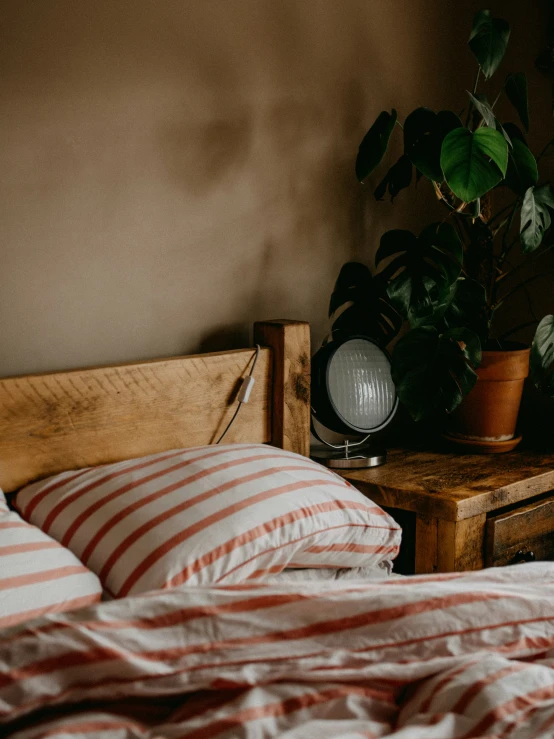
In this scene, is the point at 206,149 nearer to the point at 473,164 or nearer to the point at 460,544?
the point at 473,164

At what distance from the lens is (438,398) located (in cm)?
168

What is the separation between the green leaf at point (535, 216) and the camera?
5.78ft

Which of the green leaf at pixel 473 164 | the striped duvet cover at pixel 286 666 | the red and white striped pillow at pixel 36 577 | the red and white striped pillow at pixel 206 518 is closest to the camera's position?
the striped duvet cover at pixel 286 666

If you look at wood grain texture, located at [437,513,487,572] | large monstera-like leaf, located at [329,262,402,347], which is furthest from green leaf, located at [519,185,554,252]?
wood grain texture, located at [437,513,487,572]

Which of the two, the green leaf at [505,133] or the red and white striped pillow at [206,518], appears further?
the green leaf at [505,133]

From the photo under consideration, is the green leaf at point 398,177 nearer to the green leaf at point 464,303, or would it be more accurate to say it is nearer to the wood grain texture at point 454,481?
the green leaf at point 464,303

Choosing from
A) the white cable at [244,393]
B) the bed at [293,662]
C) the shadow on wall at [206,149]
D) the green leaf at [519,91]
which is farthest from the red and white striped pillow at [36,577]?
the green leaf at [519,91]

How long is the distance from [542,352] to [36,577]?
1202mm

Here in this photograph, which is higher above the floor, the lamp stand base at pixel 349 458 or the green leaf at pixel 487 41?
the green leaf at pixel 487 41

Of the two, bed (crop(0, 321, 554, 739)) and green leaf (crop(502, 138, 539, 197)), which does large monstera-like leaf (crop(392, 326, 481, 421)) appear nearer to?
green leaf (crop(502, 138, 539, 197))

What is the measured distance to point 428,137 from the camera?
1707mm

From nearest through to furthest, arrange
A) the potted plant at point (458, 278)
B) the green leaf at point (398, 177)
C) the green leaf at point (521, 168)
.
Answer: the potted plant at point (458, 278) < the green leaf at point (521, 168) < the green leaf at point (398, 177)

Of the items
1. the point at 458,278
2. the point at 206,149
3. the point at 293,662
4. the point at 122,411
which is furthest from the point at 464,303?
the point at 293,662

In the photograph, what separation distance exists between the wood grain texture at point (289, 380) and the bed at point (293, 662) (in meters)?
0.68
